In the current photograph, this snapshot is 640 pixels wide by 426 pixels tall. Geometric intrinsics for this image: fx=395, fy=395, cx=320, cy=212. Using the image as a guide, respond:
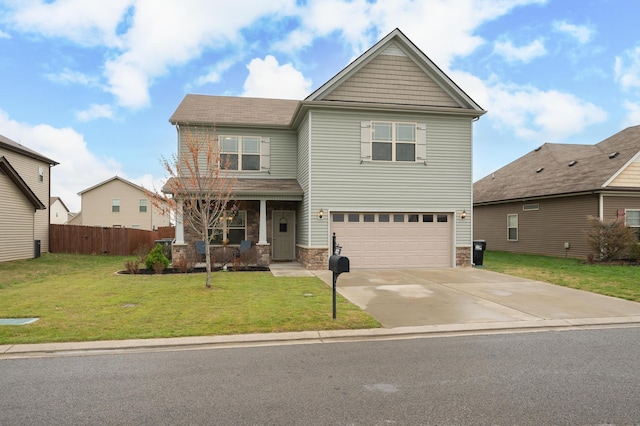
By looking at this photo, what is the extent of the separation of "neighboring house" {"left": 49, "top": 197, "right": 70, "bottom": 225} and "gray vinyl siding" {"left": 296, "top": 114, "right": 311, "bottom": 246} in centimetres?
5486

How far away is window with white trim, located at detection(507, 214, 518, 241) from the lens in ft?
78.6

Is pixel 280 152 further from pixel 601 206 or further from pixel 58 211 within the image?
pixel 58 211

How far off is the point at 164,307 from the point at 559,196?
19.9 meters

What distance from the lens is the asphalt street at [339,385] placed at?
3.69m

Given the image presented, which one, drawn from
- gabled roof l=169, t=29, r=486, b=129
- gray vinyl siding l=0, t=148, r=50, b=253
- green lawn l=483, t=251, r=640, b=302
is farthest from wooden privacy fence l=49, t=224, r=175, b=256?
green lawn l=483, t=251, r=640, b=302

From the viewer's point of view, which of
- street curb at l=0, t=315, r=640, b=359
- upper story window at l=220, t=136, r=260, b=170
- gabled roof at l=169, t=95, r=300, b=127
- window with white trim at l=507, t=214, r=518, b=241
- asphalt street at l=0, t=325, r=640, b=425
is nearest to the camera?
asphalt street at l=0, t=325, r=640, b=425

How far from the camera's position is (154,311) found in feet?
25.7

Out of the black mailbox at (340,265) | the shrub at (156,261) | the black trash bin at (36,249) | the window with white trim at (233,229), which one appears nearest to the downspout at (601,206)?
the window with white trim at (233,229)

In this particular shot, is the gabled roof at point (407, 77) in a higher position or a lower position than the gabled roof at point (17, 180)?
higher

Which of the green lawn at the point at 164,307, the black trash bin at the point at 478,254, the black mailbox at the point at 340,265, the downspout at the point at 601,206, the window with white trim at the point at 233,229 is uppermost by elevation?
the downspout at the point at 601,206

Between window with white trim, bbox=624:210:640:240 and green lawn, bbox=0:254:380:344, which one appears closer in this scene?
green lawn, bbox=0:254:380:344

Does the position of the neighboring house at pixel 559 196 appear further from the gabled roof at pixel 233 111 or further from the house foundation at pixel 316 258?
the gabled roof at pixel 233 111

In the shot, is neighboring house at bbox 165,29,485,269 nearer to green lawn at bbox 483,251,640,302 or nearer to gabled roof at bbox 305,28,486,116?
gabled roof at bbox 305,28,486,116

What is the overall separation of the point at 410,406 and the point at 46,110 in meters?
20.1
